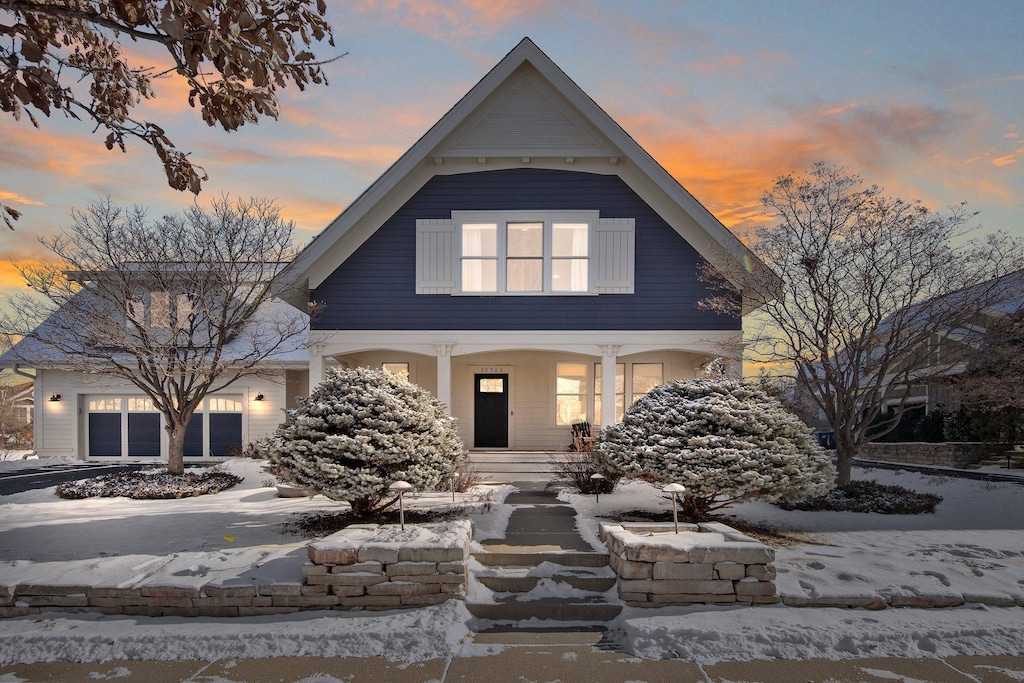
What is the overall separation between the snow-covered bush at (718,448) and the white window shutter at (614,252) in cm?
449

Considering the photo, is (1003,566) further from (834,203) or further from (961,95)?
(961,95)

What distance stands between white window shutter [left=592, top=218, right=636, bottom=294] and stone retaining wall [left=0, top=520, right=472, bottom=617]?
27.0 ft

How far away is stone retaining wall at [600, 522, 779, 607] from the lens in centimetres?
571

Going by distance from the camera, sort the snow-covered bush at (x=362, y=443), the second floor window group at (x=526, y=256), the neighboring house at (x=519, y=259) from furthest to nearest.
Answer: the second floor window group at (x=526, y=256), the neighboring house at (x=519, y=259), the snow-covered bush at (x=362, y=443)

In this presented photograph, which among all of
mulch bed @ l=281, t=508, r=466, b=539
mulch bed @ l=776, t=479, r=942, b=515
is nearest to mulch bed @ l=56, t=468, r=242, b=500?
mulch bed @ l=281, t=508, r=466, b=539

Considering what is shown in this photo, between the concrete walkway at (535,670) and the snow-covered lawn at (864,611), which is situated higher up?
the snow-covered lawn at (864,611)

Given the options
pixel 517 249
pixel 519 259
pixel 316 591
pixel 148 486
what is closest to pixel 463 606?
pixel 316 591

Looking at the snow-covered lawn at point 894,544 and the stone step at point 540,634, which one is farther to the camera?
the snow-covered lawn at point 894,544

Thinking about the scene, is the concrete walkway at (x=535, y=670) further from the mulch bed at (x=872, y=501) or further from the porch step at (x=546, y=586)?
the mulch bed at (x=872, y=501)

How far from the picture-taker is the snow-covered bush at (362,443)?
766 centimetres

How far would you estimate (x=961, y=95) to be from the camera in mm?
11602

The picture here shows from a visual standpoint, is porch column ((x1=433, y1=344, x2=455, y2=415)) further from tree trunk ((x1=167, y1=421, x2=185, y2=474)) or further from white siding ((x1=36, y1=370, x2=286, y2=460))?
white siding ((x1=36, y1=370, x2=286, y2=460))

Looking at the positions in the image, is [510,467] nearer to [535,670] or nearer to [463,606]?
[463,606]

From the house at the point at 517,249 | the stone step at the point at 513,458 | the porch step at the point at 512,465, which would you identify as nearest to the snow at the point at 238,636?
the porch step at the point at 512,465
